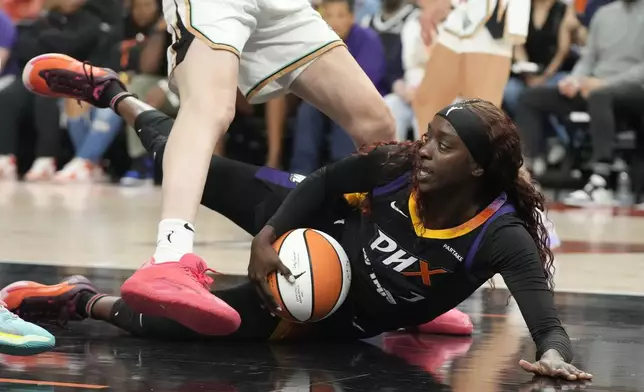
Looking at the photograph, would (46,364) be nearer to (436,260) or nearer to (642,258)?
(436,260)

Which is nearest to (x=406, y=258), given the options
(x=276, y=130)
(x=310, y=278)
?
(x=310, y=278)

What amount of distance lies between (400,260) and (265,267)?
373 mm

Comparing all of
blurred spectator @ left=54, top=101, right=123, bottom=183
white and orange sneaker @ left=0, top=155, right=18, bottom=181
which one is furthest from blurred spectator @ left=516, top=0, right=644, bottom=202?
white and orange sneaker @ left=0, top=155, right=18, bottom=181

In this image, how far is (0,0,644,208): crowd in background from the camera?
9562mm

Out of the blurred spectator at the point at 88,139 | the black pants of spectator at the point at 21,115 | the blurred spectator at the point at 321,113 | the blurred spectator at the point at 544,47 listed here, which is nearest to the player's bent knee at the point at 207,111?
the blurred spectator at the point at 321,113

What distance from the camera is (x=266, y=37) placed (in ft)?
13.8

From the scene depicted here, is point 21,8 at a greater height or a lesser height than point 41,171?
greater

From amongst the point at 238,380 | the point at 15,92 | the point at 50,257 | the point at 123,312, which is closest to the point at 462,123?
the point at 238,380

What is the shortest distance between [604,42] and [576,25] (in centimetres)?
58

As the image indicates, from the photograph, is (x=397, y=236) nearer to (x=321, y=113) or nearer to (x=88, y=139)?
(x=321, y=113)

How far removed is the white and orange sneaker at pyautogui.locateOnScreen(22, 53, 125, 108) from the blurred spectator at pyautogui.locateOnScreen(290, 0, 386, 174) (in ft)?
17.2

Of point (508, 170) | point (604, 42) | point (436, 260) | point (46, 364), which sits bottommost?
point (46, 364)

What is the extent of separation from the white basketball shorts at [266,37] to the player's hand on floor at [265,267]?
73 cm

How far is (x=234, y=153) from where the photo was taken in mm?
11203
